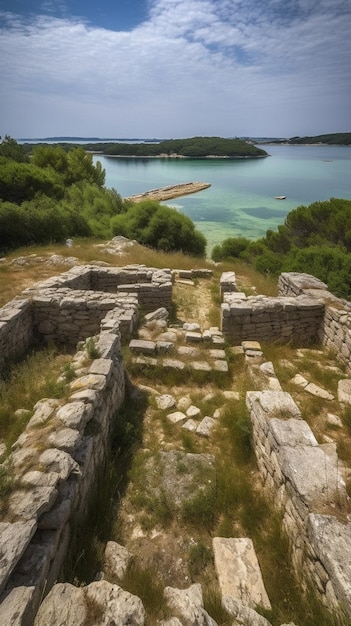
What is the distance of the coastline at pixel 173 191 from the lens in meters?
52.4

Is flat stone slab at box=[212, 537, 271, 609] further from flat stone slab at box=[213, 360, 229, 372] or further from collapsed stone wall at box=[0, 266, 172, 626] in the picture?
flat stone slab at box=[213, 360, 229, 372]

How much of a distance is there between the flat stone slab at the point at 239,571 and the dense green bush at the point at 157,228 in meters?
16.7

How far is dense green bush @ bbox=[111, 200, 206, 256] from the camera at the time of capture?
18547mm

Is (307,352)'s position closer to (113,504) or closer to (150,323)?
(150,323)

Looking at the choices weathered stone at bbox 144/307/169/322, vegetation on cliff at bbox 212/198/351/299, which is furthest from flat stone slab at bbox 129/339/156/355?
vegetation on cliff at bbox 212/198/351/299

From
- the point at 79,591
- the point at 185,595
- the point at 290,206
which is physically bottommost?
the point at 290,206

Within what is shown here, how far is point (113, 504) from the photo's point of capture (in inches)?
134

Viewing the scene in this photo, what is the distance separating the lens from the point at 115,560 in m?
2.77

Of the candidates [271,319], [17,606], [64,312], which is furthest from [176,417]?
[64,312]

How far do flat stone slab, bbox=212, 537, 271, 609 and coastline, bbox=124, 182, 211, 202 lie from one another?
5074 cm

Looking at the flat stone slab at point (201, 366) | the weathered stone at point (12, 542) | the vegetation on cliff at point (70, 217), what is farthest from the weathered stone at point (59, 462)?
the vegetation on cliff at point (70, 217)

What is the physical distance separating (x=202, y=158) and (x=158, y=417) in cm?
12932

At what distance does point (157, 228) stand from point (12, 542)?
699 inches

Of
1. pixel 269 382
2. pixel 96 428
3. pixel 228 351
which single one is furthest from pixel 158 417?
pixel 228 351
